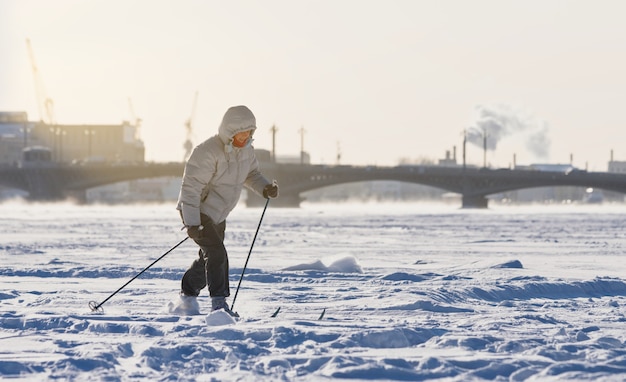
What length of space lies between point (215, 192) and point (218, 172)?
0.52 feet

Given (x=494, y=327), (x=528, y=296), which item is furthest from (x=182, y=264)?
(x=494, y=327)

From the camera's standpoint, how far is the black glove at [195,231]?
8125 mm

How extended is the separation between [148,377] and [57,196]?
305ft

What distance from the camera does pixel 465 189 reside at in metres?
86.8

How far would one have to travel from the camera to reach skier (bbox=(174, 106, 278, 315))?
8.16 metres

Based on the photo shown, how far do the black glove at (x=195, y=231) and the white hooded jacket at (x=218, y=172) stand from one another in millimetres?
28

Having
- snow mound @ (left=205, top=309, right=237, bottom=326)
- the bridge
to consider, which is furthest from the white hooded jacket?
the bridge

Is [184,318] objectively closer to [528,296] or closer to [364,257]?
[528,296]

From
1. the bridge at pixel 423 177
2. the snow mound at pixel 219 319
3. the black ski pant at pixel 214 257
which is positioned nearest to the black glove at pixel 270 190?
A: the black ski pant at pixel 214 257

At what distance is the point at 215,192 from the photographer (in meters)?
8.37

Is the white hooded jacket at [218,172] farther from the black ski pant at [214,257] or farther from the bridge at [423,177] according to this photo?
the bridge at [423,177]

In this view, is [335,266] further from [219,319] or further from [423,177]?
[423,177]

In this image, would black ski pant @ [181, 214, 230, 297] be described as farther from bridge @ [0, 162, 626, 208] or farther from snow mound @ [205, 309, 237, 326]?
bridge @ [0, 162, 626, 208]

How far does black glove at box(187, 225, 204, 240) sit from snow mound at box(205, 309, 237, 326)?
0.87 meters
